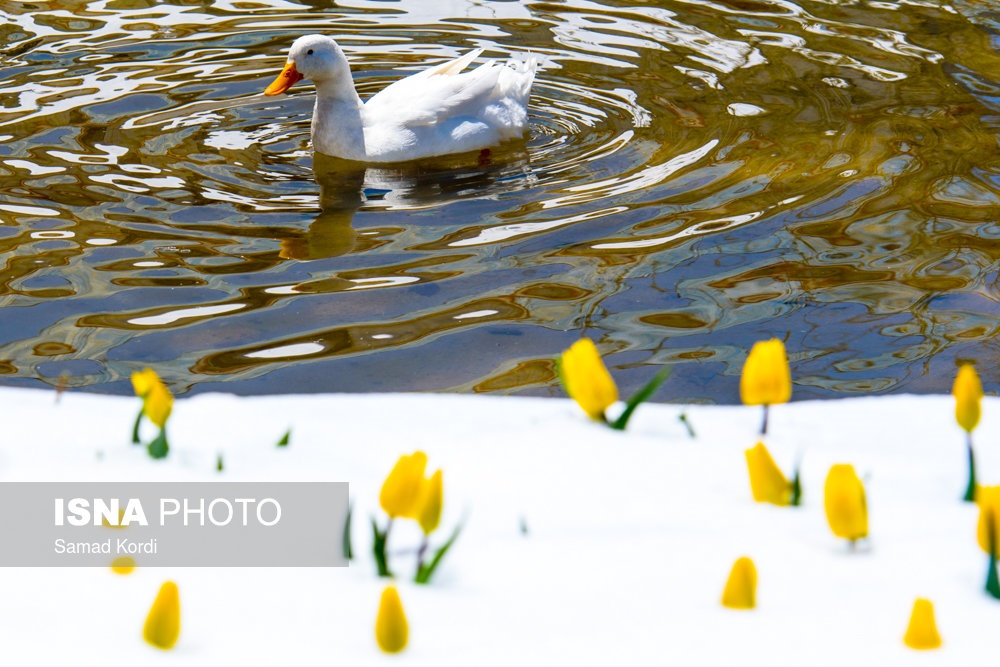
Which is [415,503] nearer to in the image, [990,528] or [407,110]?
[990,528]

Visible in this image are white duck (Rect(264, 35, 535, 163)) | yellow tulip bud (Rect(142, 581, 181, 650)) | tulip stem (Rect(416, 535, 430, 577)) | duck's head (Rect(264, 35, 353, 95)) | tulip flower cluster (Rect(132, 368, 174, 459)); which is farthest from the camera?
duck's head (Rect(264, 35, 353, 95))

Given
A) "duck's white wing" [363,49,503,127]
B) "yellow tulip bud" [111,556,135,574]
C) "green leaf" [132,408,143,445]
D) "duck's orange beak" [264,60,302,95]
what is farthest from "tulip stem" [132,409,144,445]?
"duck's orange beak" [264,60,302,95]

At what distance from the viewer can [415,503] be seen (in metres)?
1.53

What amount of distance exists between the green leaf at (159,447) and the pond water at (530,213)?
1.54 m

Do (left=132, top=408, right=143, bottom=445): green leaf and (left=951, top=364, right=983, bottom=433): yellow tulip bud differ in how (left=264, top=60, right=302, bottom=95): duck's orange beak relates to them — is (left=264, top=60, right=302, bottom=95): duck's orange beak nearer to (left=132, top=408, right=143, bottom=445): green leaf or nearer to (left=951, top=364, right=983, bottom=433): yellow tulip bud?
(left=132, top=408, right=143, bottom=445): green leaf

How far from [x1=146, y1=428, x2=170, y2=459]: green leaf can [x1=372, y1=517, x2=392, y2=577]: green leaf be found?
443 mm

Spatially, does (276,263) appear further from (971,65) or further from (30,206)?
(971,65)

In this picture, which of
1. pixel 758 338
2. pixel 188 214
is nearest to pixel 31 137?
pixel 188 214

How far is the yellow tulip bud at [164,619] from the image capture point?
1379 mm

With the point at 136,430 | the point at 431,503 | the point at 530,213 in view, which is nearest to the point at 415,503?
the point at 431,503

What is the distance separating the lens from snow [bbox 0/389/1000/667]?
1487 millimetres

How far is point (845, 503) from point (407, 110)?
4.22 m

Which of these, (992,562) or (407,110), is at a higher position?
(407,110)

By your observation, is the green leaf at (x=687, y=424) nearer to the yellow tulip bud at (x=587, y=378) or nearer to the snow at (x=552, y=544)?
the snow at (x=552, y=544)
